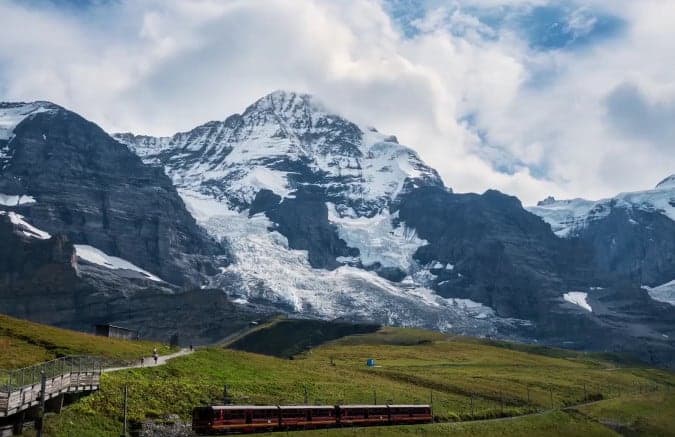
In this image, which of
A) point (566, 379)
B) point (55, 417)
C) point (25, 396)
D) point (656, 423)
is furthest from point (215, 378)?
point (566, 379)

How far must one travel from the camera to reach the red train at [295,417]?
65.0 meters

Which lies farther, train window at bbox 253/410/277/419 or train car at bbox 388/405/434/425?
train car at bbox 388/405/434/425

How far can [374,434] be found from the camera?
246ft

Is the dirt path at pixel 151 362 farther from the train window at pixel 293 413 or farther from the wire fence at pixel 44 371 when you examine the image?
the train window at pixel 293 413

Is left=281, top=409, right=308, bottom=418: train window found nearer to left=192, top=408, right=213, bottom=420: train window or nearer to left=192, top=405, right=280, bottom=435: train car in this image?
left=192, top=405, right=280, bottom=435: train car

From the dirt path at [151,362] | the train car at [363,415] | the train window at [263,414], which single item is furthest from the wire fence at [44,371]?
the train car at [363,415]

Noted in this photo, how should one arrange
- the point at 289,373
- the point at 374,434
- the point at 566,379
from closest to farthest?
the point at 374,434 → the point at 289,373 → the point at 566,379

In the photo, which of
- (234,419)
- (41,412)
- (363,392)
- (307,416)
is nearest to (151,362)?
(363,392)

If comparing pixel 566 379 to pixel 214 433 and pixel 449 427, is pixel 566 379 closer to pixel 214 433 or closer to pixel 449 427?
pixel 449 427

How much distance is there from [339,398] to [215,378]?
12967 millimetres

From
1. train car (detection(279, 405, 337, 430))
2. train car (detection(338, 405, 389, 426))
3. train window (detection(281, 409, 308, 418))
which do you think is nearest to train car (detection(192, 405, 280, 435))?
train window (detection(281, 409, 308, 418))

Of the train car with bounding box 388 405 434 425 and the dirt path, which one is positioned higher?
the dirt path

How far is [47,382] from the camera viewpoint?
59.1 metres

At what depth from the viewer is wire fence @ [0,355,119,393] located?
60.0 metres
